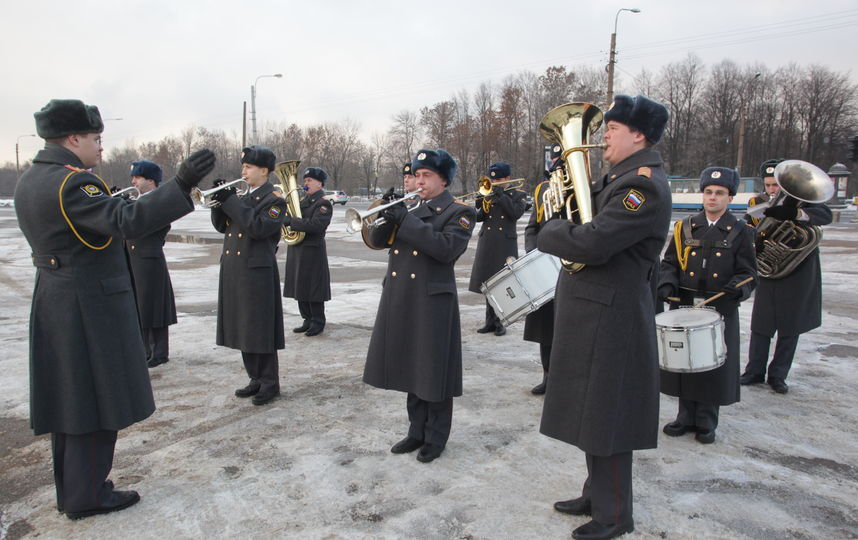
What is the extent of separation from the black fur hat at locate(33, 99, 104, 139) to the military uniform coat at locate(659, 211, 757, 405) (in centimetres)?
405

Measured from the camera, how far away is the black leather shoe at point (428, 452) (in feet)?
13.0

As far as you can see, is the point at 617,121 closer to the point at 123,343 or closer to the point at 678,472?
the point at 678,472

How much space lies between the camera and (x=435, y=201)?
4113 mm

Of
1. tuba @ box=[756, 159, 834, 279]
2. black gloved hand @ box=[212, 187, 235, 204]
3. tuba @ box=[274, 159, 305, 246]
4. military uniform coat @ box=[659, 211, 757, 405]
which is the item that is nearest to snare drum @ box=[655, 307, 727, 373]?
military uniform coat @ box=[659, 211, 757, 405]

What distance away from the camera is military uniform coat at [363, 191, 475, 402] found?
12.8 feet

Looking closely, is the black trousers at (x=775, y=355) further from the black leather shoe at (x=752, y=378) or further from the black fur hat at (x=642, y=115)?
the black fur hat at (x=642, y=115)

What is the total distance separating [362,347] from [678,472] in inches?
156

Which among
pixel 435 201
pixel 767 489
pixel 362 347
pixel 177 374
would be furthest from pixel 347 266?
pixel 767 489

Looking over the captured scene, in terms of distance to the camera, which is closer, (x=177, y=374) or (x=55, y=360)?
(x=55, y=360)

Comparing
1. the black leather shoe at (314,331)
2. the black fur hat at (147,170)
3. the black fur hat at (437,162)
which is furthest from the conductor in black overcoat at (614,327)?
the black fur hat at (147,170)

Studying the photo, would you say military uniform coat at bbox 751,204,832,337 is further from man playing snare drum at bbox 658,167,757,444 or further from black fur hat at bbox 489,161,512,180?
black fur hat at bbox 489,161,512,180

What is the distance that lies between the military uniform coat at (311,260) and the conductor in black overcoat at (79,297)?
4347 millimetres

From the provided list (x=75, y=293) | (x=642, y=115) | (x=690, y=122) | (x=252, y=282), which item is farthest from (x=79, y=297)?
(x=690, y=122)

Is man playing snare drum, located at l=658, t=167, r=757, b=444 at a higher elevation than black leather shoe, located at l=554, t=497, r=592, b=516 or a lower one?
higher
